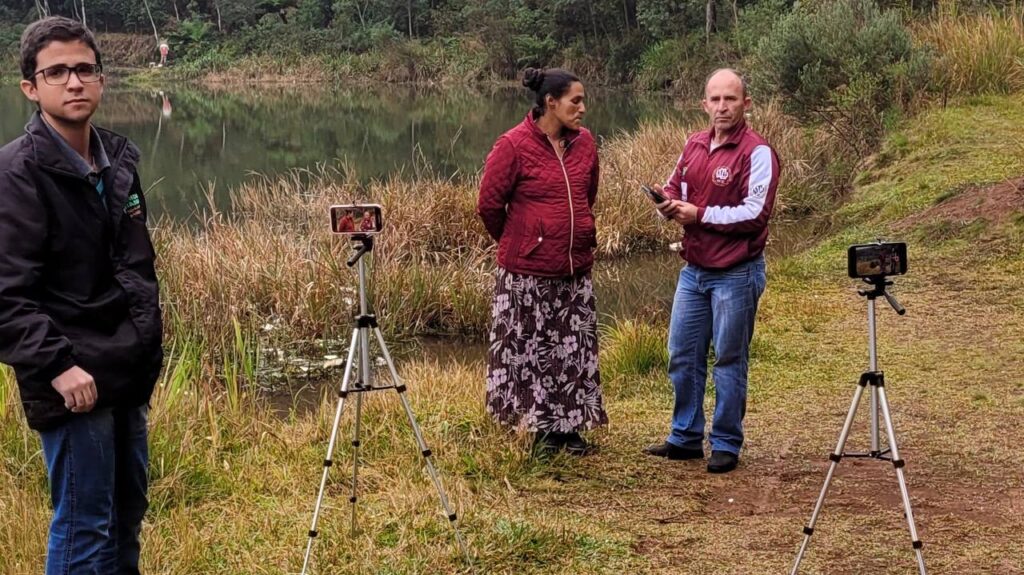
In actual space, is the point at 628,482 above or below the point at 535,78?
below

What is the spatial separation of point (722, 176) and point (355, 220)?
1688mm

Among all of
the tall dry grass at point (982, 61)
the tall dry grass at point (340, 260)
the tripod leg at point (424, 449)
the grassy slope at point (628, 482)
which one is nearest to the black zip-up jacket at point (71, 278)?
the tripod leg at point (424, 449)

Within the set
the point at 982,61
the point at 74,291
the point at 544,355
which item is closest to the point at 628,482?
the point at 544,355

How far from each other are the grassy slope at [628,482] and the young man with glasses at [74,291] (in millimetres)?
962

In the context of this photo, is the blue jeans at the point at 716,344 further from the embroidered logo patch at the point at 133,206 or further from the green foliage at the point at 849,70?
the green foliage at the point at 849,70

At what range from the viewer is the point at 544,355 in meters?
4.91

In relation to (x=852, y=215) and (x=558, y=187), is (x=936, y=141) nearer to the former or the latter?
(x=852, y=215)

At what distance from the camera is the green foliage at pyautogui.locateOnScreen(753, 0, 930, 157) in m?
14.0

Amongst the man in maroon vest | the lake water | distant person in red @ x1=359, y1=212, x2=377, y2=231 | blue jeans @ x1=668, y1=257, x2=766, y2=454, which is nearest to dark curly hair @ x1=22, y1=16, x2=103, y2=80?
distant person in red @ x1=359, y1=212, x2=377, y2=231

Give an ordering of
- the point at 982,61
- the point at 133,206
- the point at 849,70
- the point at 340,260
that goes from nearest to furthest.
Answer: the point at 133,206, the point at 340,260, the point at 849,70, the point at 982,61

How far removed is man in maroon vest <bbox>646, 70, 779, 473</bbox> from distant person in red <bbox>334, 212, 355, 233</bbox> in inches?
57.8

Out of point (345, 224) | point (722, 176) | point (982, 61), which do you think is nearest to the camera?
point (345, 224)

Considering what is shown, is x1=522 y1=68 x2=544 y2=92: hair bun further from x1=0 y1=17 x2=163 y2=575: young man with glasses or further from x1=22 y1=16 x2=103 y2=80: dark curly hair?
x1=22 y1=16 x2=103 y2=80: dark curly hair

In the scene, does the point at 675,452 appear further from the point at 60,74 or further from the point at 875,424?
the point at 60,74
